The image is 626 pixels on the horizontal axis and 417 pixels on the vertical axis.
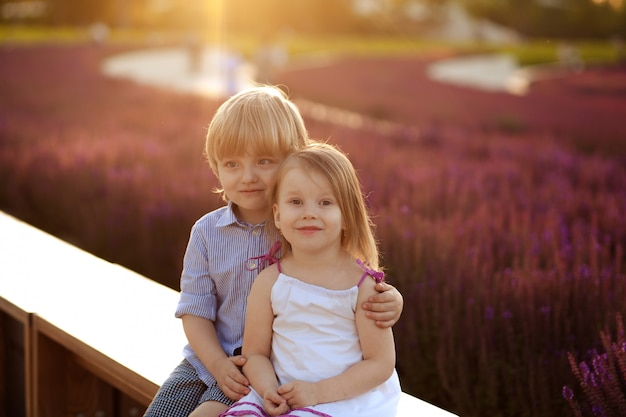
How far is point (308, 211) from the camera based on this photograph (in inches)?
78.5

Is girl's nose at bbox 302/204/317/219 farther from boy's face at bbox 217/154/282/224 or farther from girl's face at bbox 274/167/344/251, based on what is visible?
boy's face at bbox 217/154/282/224

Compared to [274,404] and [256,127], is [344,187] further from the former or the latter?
[274,404]

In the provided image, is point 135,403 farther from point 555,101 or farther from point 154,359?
point 555,101

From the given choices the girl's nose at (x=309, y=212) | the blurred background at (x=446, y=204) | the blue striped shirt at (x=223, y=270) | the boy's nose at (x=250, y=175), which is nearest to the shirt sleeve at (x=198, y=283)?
the blue striped shirt at (x=223, y=270)

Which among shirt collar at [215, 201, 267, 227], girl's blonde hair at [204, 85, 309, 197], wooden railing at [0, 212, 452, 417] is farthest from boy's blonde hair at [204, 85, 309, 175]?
wooden railing at [0, 212, 452, 417]

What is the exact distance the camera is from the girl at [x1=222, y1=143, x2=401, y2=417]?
6.58 feet

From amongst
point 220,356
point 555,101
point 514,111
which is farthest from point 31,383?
point 555,101

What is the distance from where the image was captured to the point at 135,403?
3232mm

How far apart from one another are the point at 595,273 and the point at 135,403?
189 cm

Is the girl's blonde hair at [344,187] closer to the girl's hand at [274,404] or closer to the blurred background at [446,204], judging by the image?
the girl's hand at [274,404]

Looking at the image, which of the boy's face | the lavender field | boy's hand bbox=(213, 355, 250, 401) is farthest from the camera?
the lavender field

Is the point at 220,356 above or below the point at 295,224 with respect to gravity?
below

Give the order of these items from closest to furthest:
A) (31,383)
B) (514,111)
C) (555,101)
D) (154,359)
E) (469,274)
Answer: (154,359)
(31,383)
(469,274)
(514,111)
(555,101)

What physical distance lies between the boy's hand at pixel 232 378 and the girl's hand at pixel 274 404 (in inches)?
5.2
